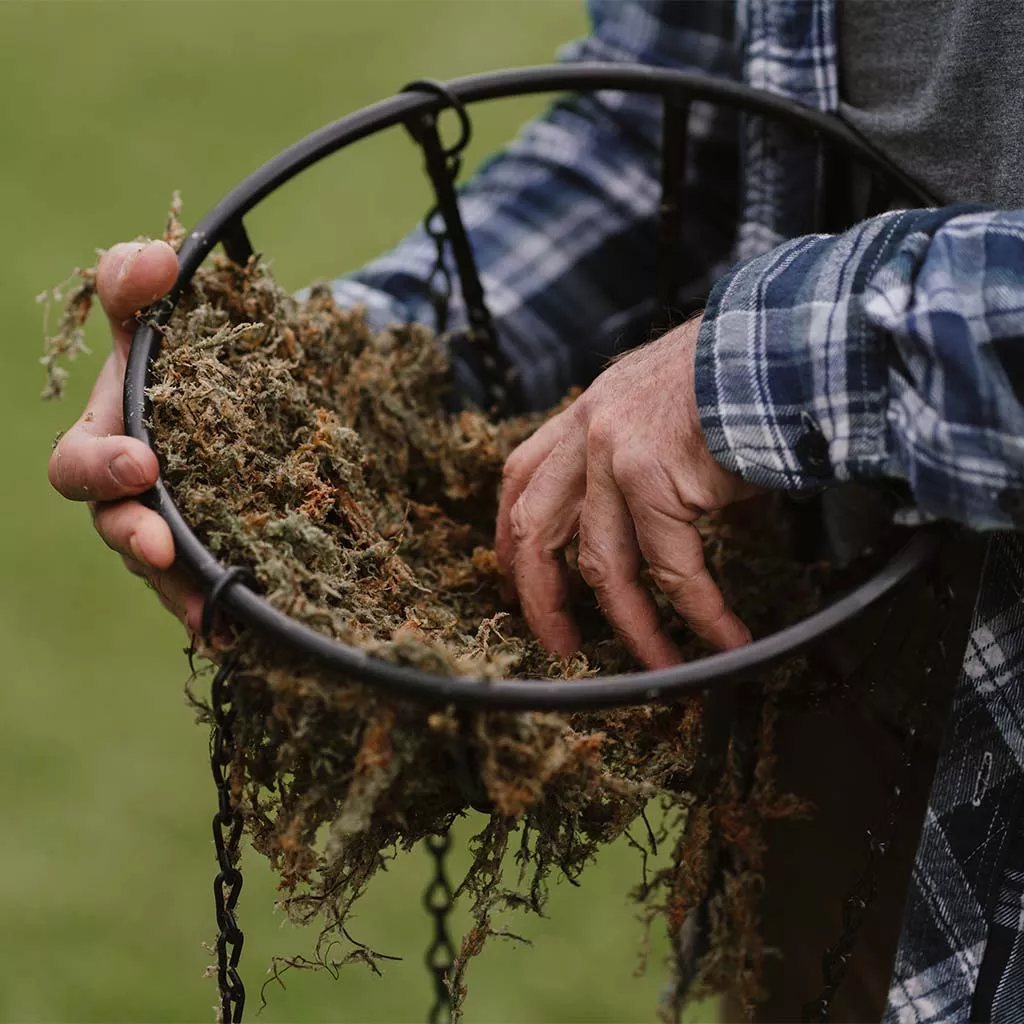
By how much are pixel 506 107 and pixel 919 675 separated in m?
3.13

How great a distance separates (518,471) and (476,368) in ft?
0.97

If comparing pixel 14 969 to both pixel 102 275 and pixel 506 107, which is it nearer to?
pixel 102 275

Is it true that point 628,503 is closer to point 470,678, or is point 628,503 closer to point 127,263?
point 470,678

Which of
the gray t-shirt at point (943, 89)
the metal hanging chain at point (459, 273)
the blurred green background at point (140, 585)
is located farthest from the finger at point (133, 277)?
the blurred green background at point (140, 585)

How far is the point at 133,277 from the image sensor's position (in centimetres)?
79

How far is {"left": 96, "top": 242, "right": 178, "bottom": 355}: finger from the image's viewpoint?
0.79 meters

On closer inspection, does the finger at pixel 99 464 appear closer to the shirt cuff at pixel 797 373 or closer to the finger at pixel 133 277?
the finger at pixel 133 277

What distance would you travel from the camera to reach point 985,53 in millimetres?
766

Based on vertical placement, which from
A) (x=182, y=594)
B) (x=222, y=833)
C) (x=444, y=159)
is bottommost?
(x=222, y=833)

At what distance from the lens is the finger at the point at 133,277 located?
79 centimetres

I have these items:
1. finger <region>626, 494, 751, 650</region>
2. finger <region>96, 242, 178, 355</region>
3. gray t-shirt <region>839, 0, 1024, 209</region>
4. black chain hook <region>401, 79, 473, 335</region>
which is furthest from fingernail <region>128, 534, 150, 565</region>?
gray t-shirt <region>839, 0, 1024, 209</region>

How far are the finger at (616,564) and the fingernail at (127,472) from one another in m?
0.29

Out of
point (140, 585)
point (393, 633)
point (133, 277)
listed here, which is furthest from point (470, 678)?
point (140, 585)

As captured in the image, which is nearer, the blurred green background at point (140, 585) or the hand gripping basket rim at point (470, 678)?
the hand gripping basket rim at point (470, 678)
